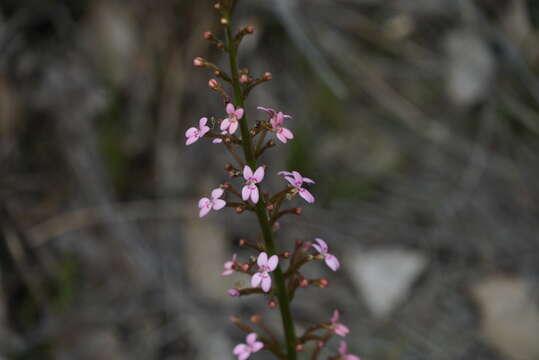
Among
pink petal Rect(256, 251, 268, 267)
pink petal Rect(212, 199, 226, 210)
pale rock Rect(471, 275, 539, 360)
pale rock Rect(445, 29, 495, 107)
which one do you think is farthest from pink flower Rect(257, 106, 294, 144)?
pale rock Rect(445, 29, 495, 107)

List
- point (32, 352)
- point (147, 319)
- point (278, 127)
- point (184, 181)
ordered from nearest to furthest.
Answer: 1. point (278, 127)
2. point (32, 352)
3. point (147, 319)
4. point (184, 181)

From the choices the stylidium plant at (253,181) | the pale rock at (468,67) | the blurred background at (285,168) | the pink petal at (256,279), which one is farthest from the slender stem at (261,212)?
the pale rock at (468,67)

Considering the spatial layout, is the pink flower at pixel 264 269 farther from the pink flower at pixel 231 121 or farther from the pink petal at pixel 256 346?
the pink flower at pixel 231 121

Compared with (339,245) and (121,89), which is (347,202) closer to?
(339,245)

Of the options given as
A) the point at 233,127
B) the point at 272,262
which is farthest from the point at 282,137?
the point at 272,262

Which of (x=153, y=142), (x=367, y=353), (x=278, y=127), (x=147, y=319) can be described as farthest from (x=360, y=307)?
(x=278, y=127)

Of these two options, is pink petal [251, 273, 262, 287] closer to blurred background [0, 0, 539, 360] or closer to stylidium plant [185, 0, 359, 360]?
stylidium plant [185, 0, 359, 360]
